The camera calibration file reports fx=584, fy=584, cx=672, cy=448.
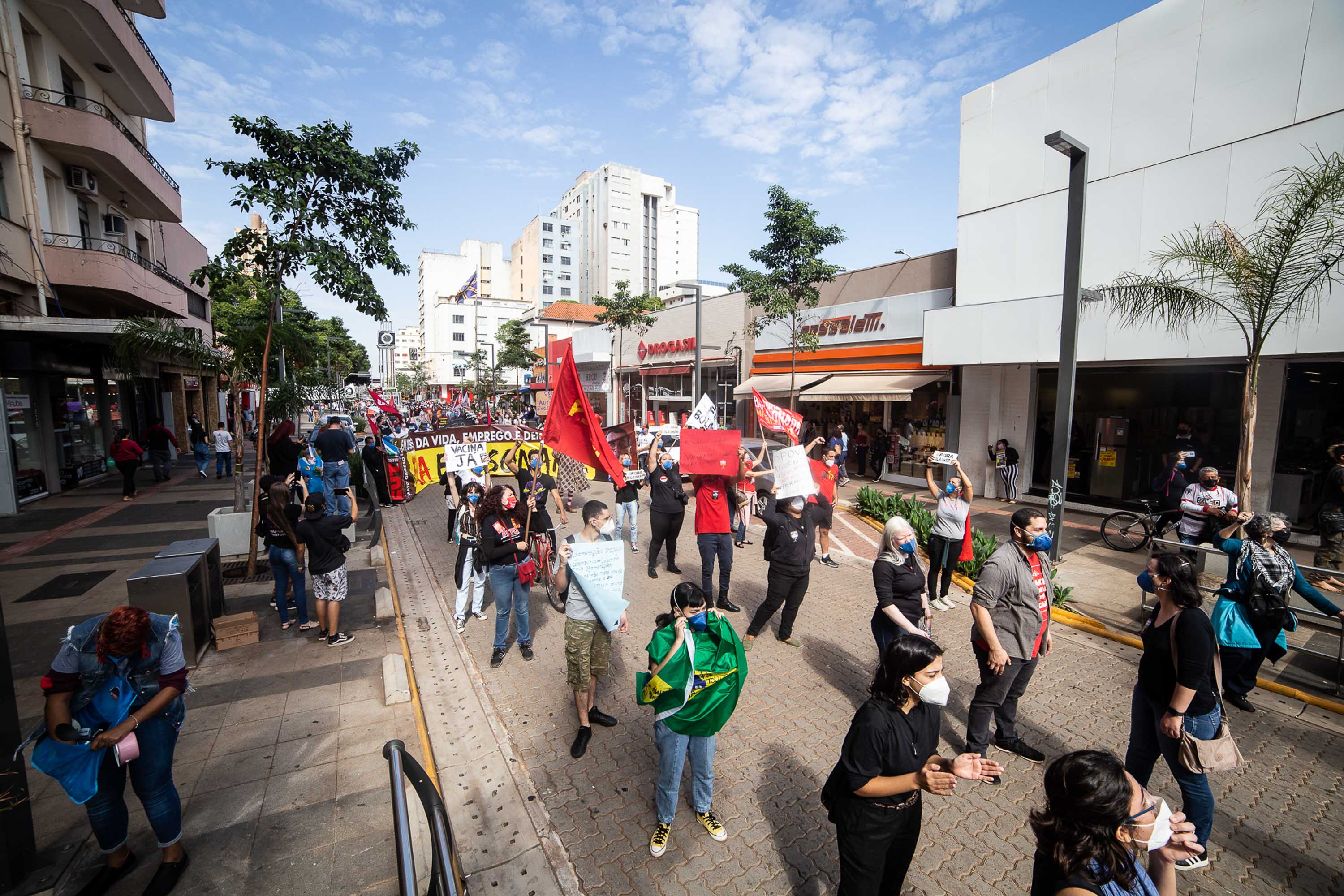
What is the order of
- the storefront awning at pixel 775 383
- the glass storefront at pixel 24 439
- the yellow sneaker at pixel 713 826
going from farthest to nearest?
the storefront awning at pixel 775 383
the glass storefront at pixel 24 439
the yellow sneaker at pixel 713 826

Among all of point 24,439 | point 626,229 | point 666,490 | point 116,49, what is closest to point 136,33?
point 116,49

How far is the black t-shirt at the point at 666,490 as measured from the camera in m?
8.27

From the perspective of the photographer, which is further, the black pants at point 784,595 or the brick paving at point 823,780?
the black pants at point 784,595

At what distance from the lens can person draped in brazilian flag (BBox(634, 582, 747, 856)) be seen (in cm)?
337

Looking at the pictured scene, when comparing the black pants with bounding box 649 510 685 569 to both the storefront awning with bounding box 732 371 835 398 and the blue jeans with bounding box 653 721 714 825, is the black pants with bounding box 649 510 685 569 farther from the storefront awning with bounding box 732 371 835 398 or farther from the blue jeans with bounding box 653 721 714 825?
the storefront awning with bounding box 732 371 835 398

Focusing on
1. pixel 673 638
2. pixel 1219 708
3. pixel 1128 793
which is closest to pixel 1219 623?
pixel 1219 708

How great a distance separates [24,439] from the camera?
13.9m

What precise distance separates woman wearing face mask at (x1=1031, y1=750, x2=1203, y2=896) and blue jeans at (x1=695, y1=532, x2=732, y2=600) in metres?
5.07

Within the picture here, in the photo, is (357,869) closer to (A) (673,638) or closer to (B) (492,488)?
(A) (673,638)

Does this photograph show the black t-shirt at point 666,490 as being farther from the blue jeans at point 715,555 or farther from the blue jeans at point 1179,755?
the blue jeans at point 1179,755

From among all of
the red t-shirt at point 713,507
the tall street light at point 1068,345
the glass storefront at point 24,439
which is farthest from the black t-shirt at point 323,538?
the glass storefront at point 24,439

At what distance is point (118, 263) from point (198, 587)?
42.3 ft

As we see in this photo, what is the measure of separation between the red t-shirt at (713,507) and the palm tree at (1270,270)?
6606mm

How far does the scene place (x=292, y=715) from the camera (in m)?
4.99
